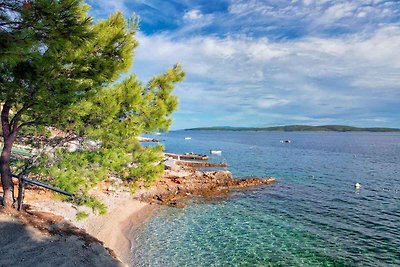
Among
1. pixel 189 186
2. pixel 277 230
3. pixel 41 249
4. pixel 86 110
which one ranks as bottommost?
pixel 277 230

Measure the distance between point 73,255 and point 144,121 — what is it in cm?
651

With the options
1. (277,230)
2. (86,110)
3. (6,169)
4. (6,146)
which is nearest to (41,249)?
(6,169)

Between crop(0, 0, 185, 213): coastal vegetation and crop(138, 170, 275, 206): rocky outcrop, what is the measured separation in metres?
19.9

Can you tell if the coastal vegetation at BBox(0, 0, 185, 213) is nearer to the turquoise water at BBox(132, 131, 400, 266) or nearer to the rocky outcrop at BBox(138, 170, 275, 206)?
the turquoise water at BBox(132, 131, 400, 266)

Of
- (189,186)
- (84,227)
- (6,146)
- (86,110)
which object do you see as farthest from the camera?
(189,186)

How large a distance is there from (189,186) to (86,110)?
29.4 meters

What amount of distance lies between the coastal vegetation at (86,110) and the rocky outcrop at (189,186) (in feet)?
65.3

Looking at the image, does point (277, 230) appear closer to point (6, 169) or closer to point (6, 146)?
point (6, 169)

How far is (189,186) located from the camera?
40.3 metres

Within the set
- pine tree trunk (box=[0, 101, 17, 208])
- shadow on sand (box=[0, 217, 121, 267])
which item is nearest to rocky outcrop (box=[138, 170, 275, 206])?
shadow on sand (box=[0, 217, 121, 267])

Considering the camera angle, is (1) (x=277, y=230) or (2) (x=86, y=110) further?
(1) (x=277, y=230)

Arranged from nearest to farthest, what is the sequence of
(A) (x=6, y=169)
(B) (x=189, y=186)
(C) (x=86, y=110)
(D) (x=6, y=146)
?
(C) (x=86, y=110), (D) (x=6, y=146), (A) (x=6, y=169), (B) (x=189, y=186)

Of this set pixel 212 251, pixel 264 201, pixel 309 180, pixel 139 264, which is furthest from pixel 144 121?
pixel 309 180

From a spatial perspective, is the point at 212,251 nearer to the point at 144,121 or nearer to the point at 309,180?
the point at 144,121
